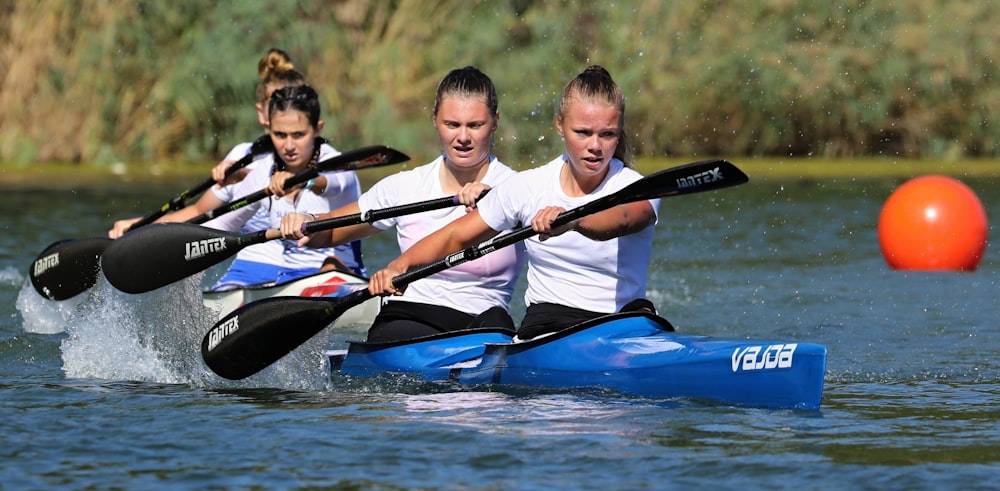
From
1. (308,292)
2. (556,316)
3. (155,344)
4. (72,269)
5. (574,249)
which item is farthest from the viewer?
(72,269)

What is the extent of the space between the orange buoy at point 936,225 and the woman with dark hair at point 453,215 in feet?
14.0

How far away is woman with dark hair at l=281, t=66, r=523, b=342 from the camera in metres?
6.47

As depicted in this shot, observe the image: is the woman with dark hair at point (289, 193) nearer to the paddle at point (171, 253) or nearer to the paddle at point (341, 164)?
the paddle at point (341, 164)

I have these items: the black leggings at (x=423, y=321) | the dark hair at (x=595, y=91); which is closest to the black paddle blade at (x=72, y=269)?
the black leggings at (x=423, y=321)

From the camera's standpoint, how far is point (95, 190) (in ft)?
55.2

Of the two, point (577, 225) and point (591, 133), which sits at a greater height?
point (591, 133)

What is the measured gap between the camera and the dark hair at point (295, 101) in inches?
316

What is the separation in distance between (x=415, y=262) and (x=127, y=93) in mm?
12599

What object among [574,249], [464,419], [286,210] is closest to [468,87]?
[574,249]

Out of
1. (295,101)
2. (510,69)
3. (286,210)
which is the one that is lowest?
(286,210)

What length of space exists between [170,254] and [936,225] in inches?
202

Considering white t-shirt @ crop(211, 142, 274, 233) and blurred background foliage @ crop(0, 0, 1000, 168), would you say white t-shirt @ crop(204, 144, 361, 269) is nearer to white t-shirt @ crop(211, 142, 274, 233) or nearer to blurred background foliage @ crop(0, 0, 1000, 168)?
white t-shirt @ crop(211, 142, 274, 233)

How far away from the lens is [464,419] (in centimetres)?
577

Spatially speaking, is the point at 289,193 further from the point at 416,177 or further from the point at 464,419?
the point at 464,419
